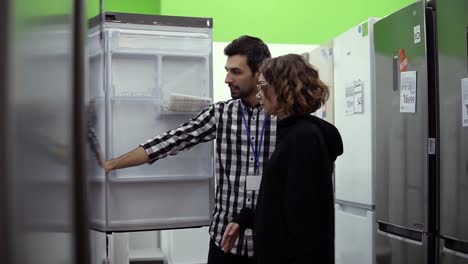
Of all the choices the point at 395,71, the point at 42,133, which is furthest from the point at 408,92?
the point at 42,133

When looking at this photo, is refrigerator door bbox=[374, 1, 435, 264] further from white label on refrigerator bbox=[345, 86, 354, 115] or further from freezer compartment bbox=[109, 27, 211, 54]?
freezer compartment bbox=[109, 27, 211, 54]

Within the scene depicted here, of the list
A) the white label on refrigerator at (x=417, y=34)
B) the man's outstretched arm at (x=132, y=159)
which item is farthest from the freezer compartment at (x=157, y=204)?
the white label on refrigerator at (x=417, y=34)

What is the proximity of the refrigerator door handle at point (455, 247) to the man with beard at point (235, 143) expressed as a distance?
2.44 feet

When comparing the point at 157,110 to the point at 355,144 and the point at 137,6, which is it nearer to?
the point at 355,144

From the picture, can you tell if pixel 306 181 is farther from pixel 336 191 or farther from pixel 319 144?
pixel 336 191

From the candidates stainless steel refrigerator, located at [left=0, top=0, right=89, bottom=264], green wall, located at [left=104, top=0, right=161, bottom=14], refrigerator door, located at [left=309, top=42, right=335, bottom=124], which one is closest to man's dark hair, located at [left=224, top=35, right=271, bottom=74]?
refrigerator door, located at [left=309, top=42, right=335, bottom=124]

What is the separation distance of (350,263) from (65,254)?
259 cm

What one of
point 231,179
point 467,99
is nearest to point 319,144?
point 231,179

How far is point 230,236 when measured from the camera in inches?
64.3

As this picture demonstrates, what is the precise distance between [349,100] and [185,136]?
3.70ft

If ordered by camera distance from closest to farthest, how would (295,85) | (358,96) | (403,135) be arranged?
1. (295,85)
2. (403,135)
3. (358,96)

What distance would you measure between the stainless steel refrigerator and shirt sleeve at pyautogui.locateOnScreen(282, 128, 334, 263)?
1047mm

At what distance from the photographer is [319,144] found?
1404mm

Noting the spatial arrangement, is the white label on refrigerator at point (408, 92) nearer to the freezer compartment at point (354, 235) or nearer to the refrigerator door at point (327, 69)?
the freezer compartment at point (354, 235)
